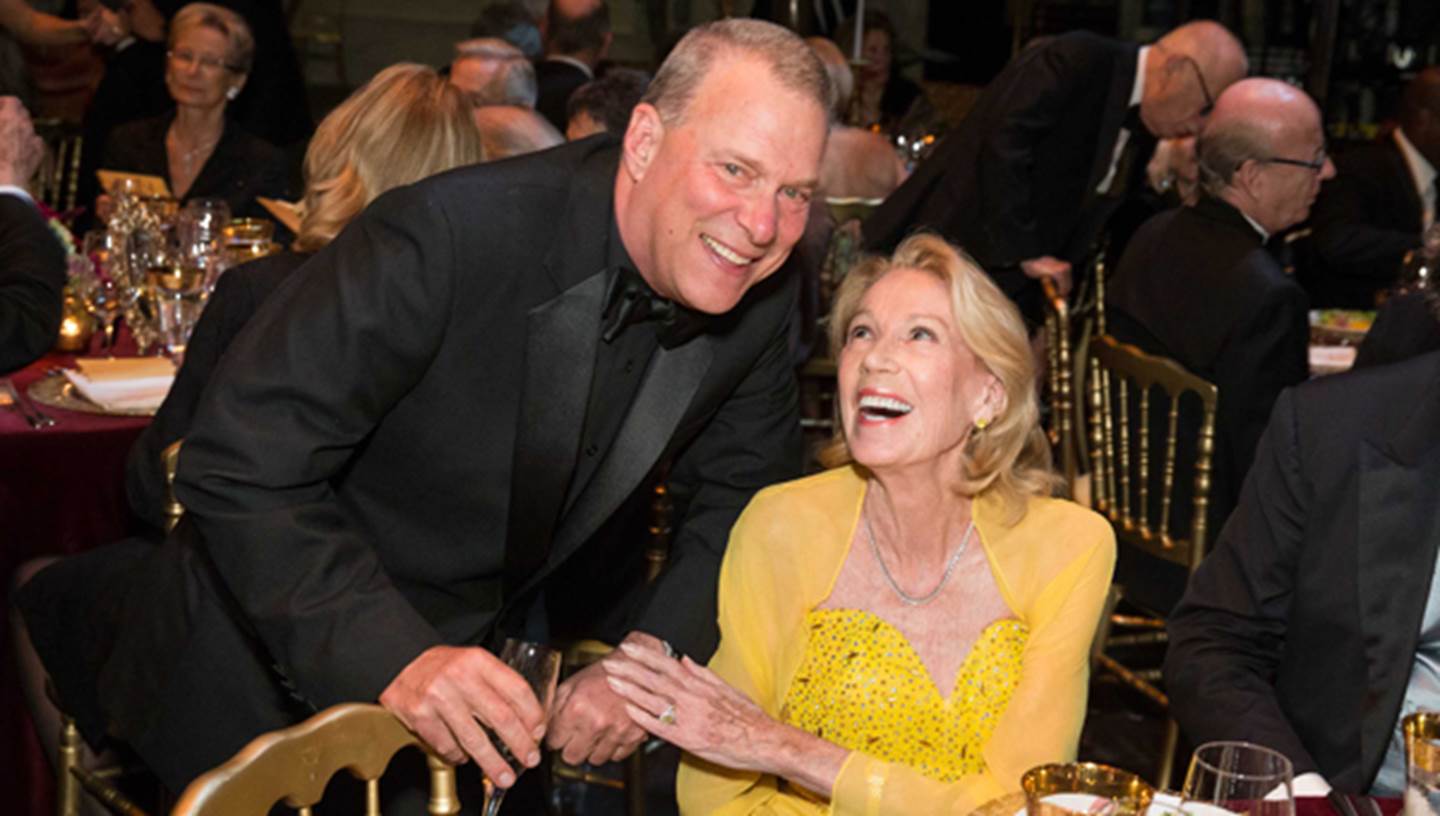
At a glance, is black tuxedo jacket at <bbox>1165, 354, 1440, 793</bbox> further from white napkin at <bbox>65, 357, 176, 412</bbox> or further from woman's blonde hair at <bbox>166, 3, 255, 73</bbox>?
woman's blonde hair at <bbox>166, 3, 255, 73</bbox>

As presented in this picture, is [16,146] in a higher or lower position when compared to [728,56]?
lower

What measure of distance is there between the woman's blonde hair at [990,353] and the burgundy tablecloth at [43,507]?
163cm

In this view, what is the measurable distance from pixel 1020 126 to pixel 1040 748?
3678 mm

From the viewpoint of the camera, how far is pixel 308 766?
1.62 meters

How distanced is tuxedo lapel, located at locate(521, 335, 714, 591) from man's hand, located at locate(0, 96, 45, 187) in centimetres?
203

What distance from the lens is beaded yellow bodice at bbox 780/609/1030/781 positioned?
2311 mm

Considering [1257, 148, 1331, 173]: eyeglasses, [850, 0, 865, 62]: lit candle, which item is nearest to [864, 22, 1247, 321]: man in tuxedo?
[1257, 148, 1331, 173]: eyeglasses

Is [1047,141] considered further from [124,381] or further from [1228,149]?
[124,381]

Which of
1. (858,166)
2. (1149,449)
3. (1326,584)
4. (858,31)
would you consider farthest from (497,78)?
(1326,584)

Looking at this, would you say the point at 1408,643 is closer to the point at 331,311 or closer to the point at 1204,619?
the point at 1204,619

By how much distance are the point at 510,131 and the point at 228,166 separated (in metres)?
1.63

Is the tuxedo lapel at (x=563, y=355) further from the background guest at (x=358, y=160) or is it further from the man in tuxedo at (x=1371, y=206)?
the man in tuxedo at (x=1371, y=206)

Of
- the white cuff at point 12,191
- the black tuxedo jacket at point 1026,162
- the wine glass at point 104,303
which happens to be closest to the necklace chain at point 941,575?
the white cuff at point 12,191

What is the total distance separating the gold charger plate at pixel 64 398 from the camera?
11.0 ft
